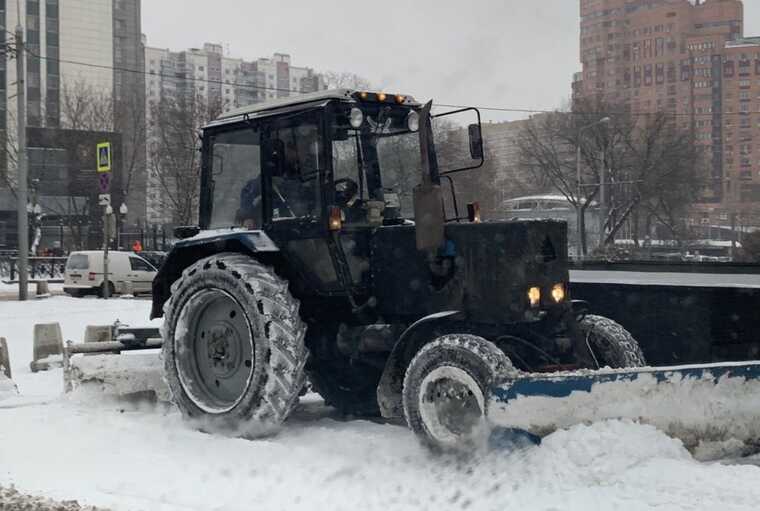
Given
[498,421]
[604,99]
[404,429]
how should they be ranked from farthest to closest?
1. [604,99]
2. [404,429]
3. [498,421]

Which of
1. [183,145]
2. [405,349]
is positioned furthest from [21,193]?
[405,349]

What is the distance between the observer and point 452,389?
6098 mm

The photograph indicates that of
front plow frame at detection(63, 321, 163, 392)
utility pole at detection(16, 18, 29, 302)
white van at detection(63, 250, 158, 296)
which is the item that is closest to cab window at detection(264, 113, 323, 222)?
front plow frame at detection(63, 321, 163, 392)

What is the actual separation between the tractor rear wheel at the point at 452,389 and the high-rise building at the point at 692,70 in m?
65.5

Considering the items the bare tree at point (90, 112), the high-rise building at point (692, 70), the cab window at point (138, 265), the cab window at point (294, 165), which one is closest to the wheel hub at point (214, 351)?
the cab window at point (294, 165)

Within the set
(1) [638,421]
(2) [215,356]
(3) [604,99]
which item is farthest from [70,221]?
(1) [638,421]

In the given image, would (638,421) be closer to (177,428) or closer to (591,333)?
(591,333)

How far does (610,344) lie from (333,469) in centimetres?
240

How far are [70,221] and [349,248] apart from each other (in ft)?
135

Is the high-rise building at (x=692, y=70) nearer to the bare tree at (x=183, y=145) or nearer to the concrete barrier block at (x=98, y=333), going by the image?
the bare tree at (x=183, y=145)

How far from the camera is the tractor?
247 inches

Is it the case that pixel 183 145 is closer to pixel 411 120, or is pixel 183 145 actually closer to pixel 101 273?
pixel 101 273

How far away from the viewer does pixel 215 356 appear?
757 cm

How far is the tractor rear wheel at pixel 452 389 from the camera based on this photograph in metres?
5.87
